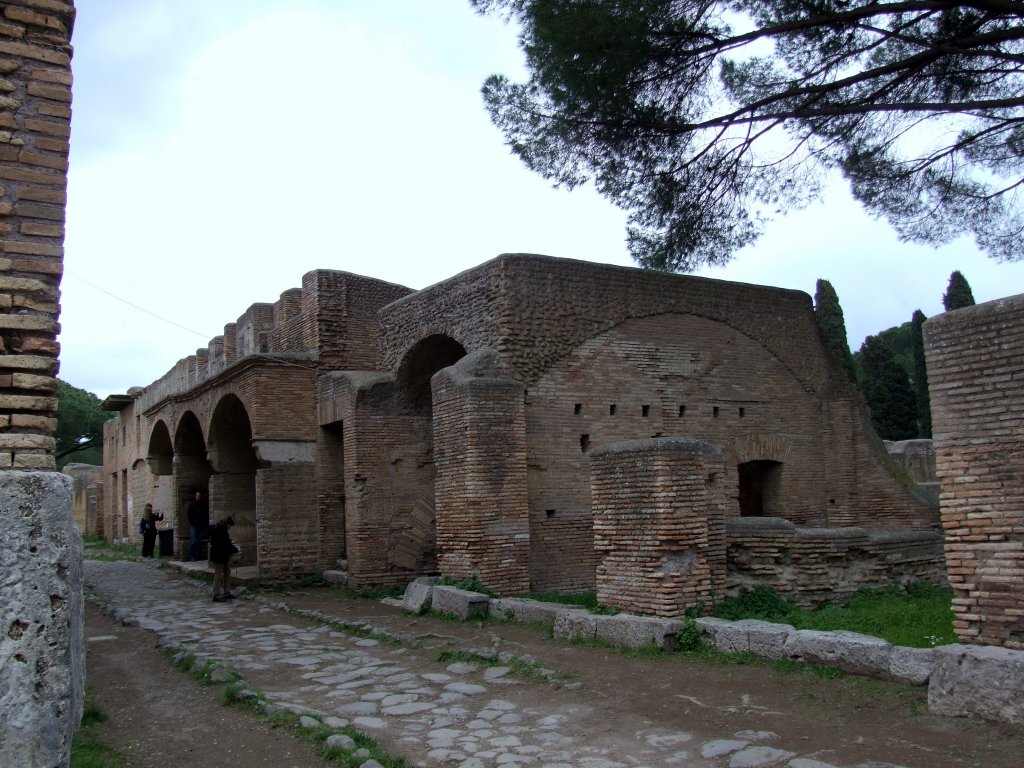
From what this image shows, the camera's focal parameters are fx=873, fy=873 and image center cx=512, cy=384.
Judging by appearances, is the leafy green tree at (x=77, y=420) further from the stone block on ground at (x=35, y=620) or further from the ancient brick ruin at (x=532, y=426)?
the stone block on ground at (x=35, y=620)

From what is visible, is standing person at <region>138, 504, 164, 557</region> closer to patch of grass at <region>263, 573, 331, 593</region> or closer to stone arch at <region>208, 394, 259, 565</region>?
stone arch at <region>208, 394, 259, 565</region>

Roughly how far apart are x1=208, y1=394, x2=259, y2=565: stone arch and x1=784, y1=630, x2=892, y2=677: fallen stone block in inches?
407

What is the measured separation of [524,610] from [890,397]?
2259 cm

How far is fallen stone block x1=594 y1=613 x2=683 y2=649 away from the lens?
277 inches

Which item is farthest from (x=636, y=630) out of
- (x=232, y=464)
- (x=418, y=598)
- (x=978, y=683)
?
(x=232, y=464)

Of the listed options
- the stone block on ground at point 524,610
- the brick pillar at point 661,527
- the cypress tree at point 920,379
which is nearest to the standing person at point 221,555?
the stone block on ground at point 524,610

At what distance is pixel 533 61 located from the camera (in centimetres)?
923

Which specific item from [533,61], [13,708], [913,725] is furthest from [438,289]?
[13,708]

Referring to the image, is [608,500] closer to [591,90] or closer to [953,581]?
[953,581]

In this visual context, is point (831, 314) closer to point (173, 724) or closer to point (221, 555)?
point (221, 555)

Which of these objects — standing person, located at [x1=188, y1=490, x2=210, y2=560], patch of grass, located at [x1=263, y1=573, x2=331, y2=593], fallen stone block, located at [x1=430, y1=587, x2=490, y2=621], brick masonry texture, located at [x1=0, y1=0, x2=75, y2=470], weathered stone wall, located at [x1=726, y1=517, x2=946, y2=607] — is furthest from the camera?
standing person, located at [x1=188, y1=490, x2=210, y2=560]

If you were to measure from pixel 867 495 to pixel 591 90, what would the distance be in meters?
7.58

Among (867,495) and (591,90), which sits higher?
(591,90)

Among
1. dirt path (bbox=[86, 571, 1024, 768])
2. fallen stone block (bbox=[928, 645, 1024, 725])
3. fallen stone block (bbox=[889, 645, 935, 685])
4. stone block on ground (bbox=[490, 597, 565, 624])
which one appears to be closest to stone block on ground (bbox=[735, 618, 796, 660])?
dirt path (bbox=[86, 571, 1024, 768])
